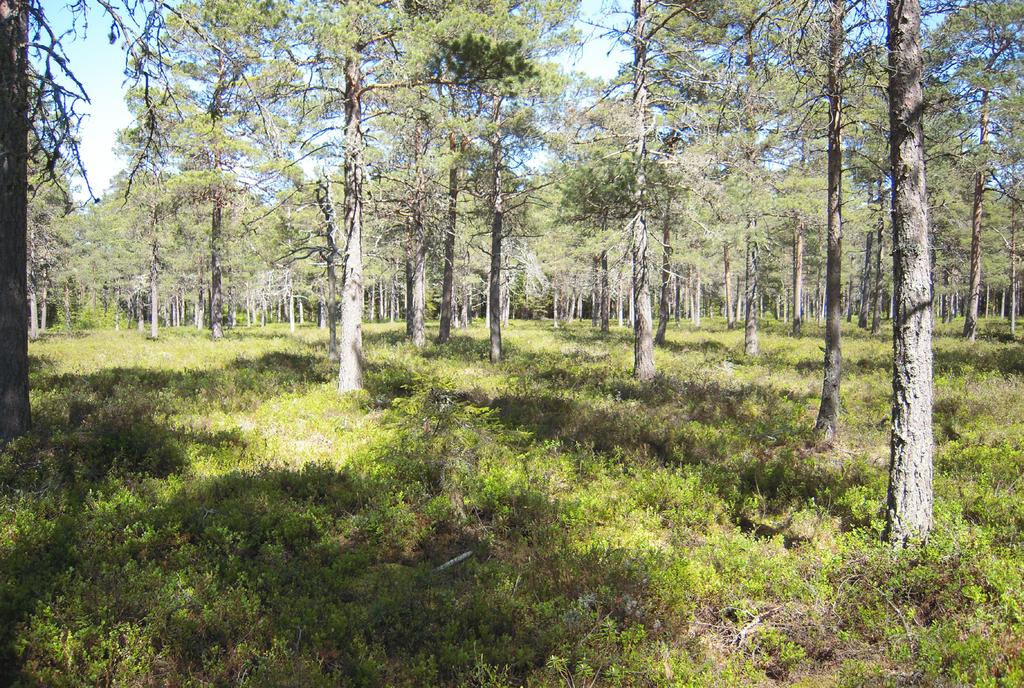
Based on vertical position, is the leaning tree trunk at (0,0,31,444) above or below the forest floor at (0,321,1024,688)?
above

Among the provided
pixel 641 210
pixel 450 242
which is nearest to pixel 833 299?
pixel 641 210

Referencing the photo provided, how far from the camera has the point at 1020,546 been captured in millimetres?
5113

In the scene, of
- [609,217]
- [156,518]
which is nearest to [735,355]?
[609,217]

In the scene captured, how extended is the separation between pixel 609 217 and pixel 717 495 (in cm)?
1026

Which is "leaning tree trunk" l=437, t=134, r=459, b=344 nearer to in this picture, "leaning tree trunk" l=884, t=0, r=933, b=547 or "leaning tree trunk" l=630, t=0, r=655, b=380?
"leaning tree trunk" l=630, t=0, r=655, b=380

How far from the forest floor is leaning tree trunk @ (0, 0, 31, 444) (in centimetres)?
65

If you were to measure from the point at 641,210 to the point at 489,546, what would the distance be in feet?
35.8

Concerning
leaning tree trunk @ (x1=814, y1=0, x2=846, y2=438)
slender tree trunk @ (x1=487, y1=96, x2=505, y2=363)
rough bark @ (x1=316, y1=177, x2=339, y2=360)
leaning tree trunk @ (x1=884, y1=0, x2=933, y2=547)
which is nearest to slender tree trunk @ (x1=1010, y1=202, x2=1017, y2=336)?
leaning tree trunk @ (x1=814, y1=0, x2=846, y2=438)

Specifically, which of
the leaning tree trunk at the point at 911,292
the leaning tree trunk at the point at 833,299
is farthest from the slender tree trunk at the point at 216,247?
the leaning tree trunk at the point at 911,292

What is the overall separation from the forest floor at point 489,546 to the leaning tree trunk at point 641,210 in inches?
142

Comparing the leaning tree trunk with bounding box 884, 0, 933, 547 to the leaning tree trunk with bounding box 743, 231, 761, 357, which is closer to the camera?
the leaning tree trunk with bounding box 884, 0, 933, 547

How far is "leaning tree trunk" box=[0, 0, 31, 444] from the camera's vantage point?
6766 mm

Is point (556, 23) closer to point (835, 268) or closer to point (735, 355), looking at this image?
point (835, 268)

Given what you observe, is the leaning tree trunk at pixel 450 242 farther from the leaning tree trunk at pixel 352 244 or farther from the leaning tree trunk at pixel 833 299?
the leaning tree trunk at pixel 833 299
